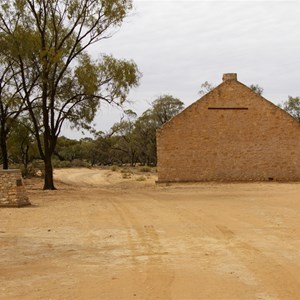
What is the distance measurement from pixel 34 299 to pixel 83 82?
22.3m

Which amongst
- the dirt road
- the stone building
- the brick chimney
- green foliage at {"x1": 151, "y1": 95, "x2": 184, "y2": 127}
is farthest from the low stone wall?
green foliage at {"x1": 151, "y1": 95, "x2": 184, "y2": 127}

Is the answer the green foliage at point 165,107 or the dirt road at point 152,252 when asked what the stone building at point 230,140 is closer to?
the dirt road at point 152,252

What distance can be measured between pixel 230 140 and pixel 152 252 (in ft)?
69.7

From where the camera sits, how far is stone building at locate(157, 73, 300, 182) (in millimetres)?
29594

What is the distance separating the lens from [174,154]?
29.5m

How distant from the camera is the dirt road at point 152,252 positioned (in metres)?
6.99

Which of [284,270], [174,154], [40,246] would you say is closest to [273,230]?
[284,270]

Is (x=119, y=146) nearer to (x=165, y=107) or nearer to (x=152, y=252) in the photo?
(x=165, y=107)

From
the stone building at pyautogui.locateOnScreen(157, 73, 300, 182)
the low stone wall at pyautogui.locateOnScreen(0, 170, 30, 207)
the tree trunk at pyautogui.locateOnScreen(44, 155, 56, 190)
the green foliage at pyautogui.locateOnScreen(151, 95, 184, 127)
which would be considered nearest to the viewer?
the low stone wall at pyautogui.locateOnScreen(0, 170, 30, 207)

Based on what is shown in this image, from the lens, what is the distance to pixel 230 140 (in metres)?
30.0

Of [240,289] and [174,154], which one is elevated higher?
[174,154]

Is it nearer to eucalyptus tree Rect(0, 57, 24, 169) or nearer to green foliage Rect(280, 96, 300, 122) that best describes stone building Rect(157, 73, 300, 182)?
eucalyptus tree Rect(0, 57, 24, 169)

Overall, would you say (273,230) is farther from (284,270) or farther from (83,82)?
(83,82)

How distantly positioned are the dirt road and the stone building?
12.3 metres
